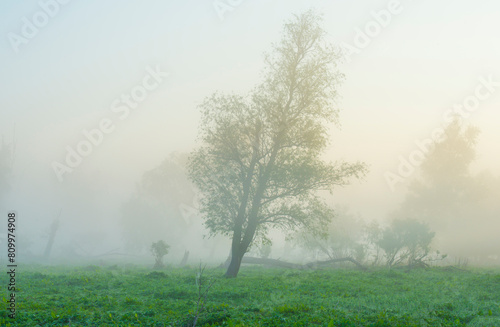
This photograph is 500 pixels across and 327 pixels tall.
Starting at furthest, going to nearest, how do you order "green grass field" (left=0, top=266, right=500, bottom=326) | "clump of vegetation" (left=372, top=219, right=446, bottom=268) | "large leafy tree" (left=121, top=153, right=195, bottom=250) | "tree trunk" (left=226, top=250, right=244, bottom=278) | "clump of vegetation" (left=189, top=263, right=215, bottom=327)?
1. "large leafy tree" (left=121, top=153, right=195, bottom=250)
2. "clump of vegetation" (left=372, top=219, right=446, bottom=268)
3. "tree trunk" (left=226, top=250, right=244, bottom=278)
4. "green grass field" (left=0, top=266, right=500, bottom=326)
5. "clump of vegetation" (left=189, top=263, right=215, bottom=327)

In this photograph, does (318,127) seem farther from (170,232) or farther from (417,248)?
(170,232)

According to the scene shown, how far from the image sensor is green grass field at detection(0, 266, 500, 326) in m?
9.80

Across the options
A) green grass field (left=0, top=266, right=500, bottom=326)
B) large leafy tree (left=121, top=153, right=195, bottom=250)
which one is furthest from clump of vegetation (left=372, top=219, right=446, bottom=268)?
large leafy tree (left=121, top=153, right=195, bottom=250)

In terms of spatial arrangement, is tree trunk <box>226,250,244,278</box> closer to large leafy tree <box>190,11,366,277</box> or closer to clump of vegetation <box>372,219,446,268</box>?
large leafy tree <box>190,11,366,277</box>

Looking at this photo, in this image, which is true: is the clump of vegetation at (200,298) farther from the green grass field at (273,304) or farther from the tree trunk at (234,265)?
the tree trunk at (234,265)

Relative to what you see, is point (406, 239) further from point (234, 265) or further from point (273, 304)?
point (273, 304)

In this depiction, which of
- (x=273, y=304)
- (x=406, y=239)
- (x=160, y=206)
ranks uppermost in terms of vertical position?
(x=160, y=206)

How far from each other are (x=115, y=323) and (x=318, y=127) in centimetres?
1746

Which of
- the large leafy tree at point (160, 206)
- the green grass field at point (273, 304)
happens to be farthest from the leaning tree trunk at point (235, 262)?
the large leafy tree at point (160, 206)

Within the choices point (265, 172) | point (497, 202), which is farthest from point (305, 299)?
point (497, 202)

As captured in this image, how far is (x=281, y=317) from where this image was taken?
32.9 feet

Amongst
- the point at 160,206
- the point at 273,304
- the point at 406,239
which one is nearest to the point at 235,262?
the point at 273,304

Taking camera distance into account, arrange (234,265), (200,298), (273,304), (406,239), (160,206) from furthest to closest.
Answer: (160,206)
(406,239)
(234,265)
(273,304)
(200,298)

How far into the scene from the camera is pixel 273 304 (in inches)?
474
